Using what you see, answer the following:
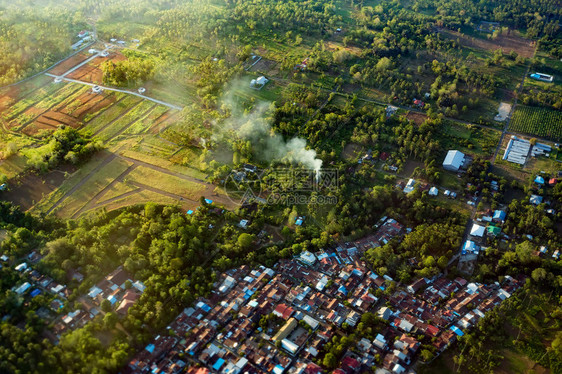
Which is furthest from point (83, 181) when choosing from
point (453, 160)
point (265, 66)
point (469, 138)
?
point (469, 138)

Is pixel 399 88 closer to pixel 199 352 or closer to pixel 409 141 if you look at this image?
pixel 409 141

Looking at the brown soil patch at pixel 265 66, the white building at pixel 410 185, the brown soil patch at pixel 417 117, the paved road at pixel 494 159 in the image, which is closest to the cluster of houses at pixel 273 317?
the paved road at pixel 494 159

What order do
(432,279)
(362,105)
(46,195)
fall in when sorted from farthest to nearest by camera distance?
(362,105) → (46,195) → (432,279)

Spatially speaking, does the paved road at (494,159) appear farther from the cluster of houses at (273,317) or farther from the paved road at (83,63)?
the paved road at (83,63)

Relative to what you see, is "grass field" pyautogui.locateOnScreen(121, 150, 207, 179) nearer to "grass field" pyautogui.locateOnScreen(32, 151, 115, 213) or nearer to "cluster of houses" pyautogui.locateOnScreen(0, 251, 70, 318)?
"grass field" pyautogui.locateOnScreen(32, 151, 115, 213)

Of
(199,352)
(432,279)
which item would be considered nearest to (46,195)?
(199,352)

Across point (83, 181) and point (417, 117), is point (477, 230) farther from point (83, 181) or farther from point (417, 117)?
point (83, 181)

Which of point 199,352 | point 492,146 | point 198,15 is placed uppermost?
point 198,15
